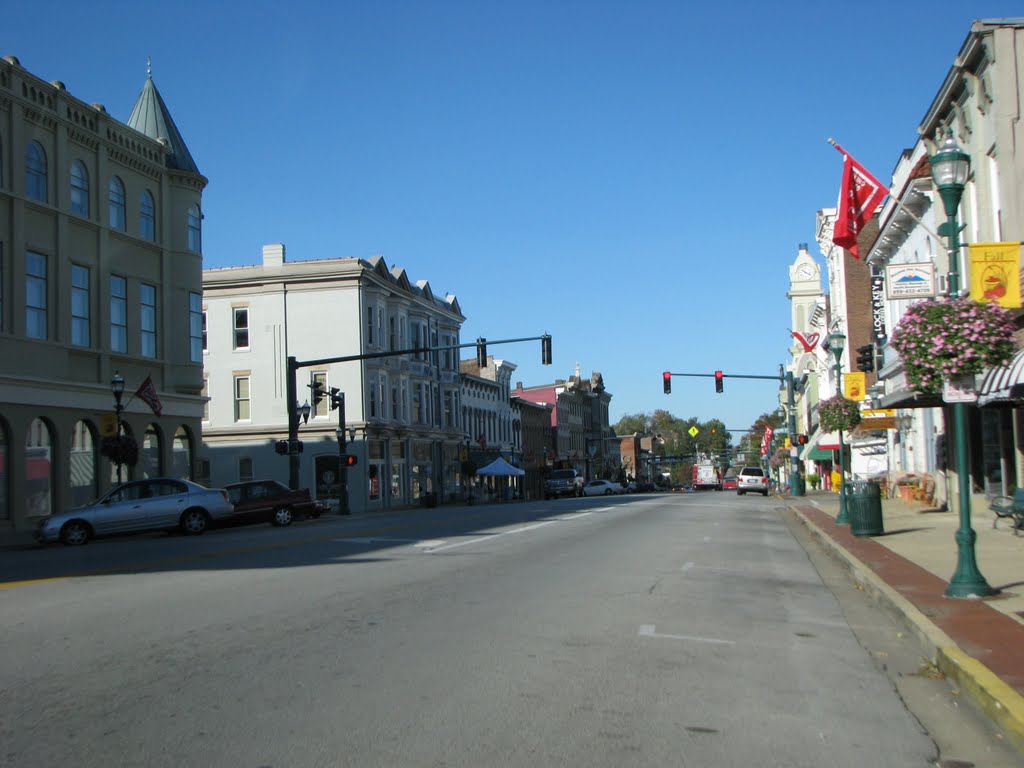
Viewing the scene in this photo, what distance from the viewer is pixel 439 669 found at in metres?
8.20

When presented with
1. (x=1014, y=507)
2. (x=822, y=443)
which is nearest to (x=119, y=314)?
(x=1014, y=507)

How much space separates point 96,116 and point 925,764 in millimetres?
34323

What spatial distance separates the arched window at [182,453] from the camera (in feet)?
129

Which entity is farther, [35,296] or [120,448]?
[35,296]

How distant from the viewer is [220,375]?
5881 cm

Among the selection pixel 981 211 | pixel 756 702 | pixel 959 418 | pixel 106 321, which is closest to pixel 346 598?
pixel 756 702

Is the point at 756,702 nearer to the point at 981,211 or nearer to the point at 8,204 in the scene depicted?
the point at 981,211

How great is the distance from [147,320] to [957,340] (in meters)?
31.5

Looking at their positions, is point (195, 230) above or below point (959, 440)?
above

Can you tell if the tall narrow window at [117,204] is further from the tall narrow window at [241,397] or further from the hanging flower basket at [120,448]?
the tall narrow window at [241,397]

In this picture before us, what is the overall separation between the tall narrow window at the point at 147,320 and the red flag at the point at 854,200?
2447 centimetres

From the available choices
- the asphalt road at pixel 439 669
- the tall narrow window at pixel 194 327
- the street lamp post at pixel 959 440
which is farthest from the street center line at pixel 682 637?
the tall narrow window at pixel 194 327

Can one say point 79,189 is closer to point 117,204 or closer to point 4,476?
point 117,204

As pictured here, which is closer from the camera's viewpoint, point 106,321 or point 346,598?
point 346,598
